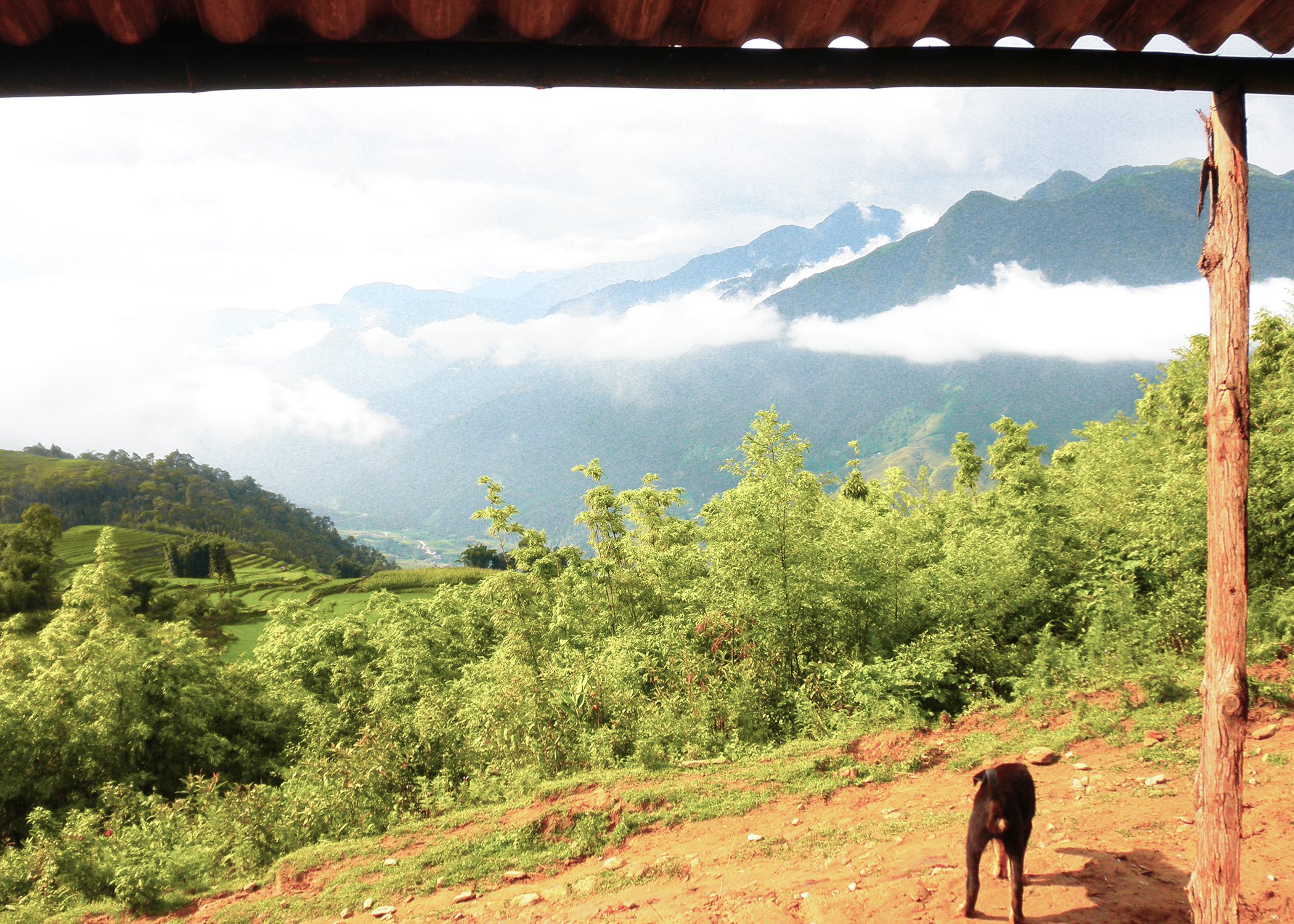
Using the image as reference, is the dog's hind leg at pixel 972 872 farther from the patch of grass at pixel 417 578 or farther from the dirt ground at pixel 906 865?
the patch of grass at pixel 417 578

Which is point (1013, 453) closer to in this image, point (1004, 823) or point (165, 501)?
point (1004, 823)

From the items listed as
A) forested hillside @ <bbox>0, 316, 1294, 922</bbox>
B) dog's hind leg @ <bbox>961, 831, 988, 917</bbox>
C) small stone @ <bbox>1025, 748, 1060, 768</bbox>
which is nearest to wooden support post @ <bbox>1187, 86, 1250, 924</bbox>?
dog's hind leg @ <bbox>961, 831, 988, 917</bbox>

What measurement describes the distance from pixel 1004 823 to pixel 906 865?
1611 millimetres

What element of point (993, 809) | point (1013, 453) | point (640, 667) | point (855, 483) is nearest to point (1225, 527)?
point (993, 809)

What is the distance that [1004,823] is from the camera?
407 cm

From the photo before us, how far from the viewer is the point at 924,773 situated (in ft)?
25.2

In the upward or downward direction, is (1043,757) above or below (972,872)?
below

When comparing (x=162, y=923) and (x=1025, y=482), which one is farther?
(x=1025, y=482)

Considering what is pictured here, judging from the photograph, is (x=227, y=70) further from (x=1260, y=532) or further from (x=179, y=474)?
(x=179, y=474)

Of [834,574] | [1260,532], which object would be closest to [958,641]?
[834,574]

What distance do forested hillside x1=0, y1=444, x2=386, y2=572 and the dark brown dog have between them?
327 feet

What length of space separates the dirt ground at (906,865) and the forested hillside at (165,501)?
96362 millimetres

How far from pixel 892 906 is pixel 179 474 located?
463 ft

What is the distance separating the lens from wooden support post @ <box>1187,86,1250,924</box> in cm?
267
